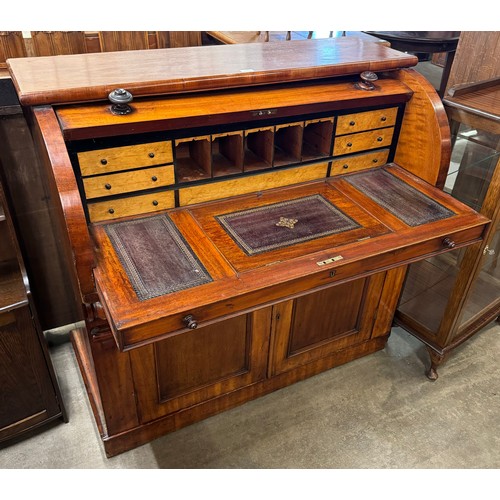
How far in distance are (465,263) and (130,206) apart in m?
1.51

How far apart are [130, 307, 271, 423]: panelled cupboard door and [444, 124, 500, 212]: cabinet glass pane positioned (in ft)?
3.53

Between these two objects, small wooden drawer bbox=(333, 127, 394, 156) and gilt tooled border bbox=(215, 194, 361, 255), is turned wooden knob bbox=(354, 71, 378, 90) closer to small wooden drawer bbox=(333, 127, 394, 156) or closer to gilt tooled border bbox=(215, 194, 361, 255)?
small wooden drawer bbox=(333, 127, 394, 156)

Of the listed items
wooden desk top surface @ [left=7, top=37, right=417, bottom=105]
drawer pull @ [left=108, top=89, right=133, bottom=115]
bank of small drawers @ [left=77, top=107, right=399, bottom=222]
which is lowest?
bank of small drawers @ [left=77, top=107, right=399, bottom=222]

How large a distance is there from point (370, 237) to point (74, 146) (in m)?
1.00

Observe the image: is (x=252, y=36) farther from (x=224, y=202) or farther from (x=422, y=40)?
(x=224, y=202)

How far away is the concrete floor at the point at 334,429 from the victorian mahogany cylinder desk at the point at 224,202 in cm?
11

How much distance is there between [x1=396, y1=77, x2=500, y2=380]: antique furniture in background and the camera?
6.79 feet

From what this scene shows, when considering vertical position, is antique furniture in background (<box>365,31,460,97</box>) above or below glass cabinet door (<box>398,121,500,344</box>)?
above

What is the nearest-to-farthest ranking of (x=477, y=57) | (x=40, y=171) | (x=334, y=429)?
1. (x=40, y=171)
2. (x=334, y=429)
3. (x=477, y=57)

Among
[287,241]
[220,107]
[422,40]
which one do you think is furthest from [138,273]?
[422,40]

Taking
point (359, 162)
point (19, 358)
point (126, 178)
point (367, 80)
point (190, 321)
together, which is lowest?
point (19, 358)

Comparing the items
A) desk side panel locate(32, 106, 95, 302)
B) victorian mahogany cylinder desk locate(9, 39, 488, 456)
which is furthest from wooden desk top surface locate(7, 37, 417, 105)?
desk side panel locate(32, 106, 95, 302)

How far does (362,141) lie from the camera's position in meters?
2.04

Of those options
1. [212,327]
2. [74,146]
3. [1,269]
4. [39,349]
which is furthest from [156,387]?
[74,146]
